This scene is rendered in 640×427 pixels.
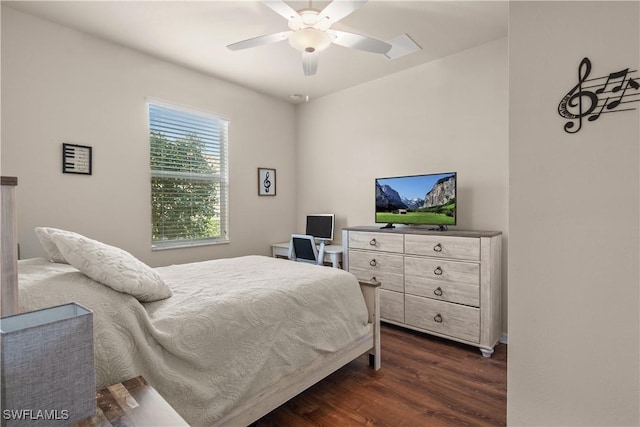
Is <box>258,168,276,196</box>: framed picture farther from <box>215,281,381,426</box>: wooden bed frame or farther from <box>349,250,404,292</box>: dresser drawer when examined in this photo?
<box>215,281,381,426</box>: wooden bed frame

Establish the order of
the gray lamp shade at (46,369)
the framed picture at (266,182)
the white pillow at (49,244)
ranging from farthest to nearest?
1. the framed picture at (266,182)
2. the white pillow at (49,244)
3. the gray lamp shade at (46,369)

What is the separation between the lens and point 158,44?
→ 9.58 feet

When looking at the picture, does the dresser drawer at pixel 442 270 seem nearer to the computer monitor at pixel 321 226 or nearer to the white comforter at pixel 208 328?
the white comforter at pixel 208 328

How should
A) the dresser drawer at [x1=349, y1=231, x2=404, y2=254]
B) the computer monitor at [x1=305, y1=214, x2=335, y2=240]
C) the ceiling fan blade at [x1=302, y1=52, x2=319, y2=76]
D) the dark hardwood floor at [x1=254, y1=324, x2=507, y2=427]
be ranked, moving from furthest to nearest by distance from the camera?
the computer monitor at [x1=305, y1=214, x2=335, y2=240] < the dresser drawer at [x1=349, y1=231, x2=404, y2=254] < the ceiling fan blade at [x1=302, y1=52, x2=319, y2=76] < the dark hardwood floor at [x1=254, y1=324, x2=507, y2=427]

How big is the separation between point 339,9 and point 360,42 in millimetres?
327

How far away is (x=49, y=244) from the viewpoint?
171 centimetres

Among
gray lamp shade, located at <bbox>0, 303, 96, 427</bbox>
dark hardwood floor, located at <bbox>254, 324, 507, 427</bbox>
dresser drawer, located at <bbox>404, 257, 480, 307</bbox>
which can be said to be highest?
gray lamp shade, located at <bbox>0, 303, 96, 427</bbox>

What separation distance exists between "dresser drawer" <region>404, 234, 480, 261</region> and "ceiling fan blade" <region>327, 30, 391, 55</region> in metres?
1.60

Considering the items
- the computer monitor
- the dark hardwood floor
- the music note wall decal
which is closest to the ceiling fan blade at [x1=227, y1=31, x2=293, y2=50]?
the music note wall decal

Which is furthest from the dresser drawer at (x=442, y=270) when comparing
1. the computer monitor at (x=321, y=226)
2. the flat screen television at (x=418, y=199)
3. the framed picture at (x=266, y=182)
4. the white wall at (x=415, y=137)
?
the framed picture at (x=266, y=182)

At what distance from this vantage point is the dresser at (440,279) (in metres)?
2.65

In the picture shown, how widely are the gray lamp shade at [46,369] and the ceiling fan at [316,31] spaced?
1.91 meters

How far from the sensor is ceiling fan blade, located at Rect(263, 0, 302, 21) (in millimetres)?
1920

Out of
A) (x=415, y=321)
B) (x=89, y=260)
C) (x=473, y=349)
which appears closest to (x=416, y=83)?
(x=415, y=321)
